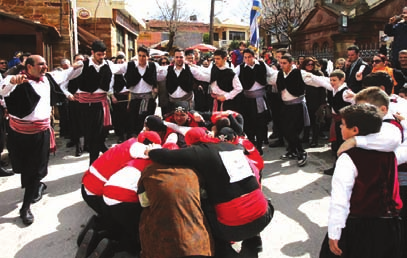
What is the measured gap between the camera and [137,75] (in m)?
6.18

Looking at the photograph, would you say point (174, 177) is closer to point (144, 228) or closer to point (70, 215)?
point (144, 228)

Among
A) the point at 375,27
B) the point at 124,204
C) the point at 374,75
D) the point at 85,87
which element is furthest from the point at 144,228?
the point at 375,27

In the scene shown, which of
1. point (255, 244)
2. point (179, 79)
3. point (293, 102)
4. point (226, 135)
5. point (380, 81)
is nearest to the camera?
point (226, 135)

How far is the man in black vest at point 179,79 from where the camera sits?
6109mm

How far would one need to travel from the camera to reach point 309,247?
333cm

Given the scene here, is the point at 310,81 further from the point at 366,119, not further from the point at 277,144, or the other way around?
the point at 366,119

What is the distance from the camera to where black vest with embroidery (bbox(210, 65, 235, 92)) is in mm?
5879

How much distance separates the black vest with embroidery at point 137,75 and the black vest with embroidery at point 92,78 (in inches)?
34.9

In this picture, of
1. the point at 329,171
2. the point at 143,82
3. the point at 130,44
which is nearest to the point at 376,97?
the point at 329,171

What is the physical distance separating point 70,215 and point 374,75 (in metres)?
3.45

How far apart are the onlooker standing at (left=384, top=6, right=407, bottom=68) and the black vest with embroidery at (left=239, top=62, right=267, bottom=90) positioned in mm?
2320

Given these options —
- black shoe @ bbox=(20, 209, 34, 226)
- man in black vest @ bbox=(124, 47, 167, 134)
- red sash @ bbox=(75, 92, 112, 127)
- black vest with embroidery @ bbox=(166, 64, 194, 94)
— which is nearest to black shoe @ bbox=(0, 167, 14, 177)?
red sash @ bbox=(75, 92, 112, 127)

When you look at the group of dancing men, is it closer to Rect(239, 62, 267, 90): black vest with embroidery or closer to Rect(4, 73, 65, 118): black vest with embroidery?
Rect(4, 73, 65, 118): black vest with embroidery

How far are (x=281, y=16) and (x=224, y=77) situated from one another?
16.6 meters
